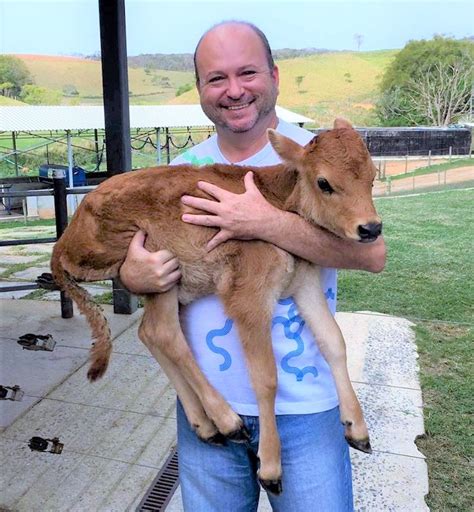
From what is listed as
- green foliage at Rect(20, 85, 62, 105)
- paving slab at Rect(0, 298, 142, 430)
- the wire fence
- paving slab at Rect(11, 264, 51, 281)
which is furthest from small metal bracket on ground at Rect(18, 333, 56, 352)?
green foliage at Rect(20, 85, 62, 105)

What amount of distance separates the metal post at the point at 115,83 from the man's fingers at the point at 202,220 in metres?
4.06

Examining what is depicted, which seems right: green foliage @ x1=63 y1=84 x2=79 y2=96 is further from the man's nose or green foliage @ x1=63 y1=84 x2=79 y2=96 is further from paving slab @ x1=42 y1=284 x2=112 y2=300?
the man's nose

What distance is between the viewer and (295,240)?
1.89 m

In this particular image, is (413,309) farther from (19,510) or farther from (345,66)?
(345,66)

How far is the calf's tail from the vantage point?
2.27m

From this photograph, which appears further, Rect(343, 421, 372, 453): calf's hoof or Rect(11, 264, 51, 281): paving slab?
Rect(11, 264, 51, 281): paving slab

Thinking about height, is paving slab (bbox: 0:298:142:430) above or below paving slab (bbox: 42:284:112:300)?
above

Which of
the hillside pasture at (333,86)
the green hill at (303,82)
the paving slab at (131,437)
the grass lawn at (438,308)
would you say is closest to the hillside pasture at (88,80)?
the green hill at (303,82)

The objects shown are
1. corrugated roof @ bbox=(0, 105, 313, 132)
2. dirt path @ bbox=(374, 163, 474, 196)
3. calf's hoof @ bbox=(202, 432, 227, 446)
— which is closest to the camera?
calf's hoof @ bbox=(202, 432, 227, 446)

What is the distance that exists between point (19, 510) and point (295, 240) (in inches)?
99.1

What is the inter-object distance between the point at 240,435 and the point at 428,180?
25.3 meters


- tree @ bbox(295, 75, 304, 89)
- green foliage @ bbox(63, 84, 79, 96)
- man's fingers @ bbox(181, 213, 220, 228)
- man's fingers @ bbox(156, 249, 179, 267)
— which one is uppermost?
tree @ bbox(295, 75, 304, 89)

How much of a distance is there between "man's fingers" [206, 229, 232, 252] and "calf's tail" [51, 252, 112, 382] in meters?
0.60

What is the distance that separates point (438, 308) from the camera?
726 centimetres
